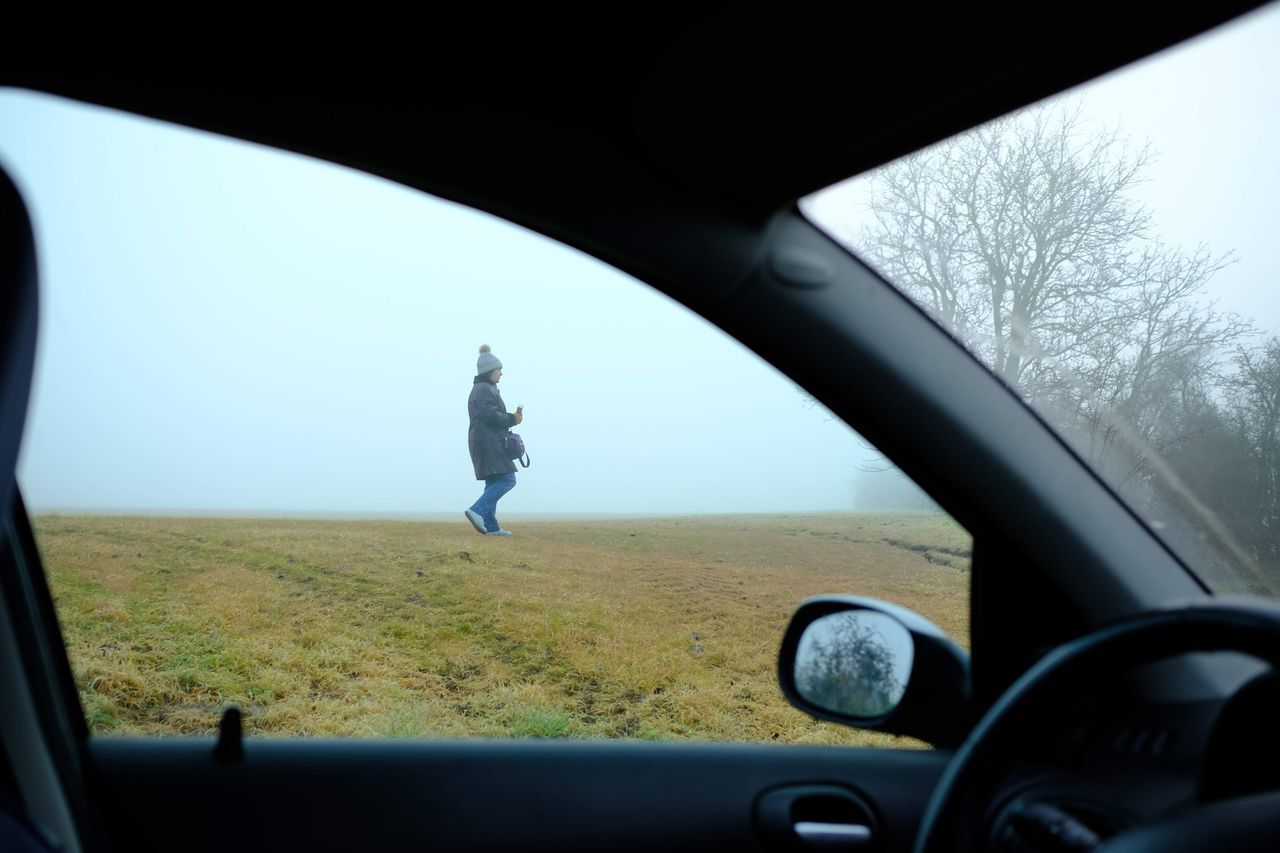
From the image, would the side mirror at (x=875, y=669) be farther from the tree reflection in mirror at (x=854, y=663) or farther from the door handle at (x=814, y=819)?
the door handle at (x=814, y=819)

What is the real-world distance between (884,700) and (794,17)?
1.41m

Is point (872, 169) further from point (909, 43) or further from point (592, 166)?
point (592, 166)

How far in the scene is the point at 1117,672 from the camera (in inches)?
52.6

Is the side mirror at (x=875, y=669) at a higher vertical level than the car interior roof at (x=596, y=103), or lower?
lower

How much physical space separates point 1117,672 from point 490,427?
5.60 ft

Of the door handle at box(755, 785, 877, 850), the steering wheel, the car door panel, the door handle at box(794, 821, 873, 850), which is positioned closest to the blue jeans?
the car door panel

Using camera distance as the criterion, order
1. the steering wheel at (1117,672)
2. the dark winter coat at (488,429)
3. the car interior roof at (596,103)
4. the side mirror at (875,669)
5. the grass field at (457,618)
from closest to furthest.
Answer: the steering wheel at (1117,672) < the car interior roof at (596,103) < the side mirror at (875,669) < the grass field at (457,618) < the dark winter coat at (488,429)

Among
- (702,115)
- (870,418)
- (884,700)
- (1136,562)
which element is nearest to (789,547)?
(884,700)

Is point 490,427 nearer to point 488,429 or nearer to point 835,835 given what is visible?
point 488,429

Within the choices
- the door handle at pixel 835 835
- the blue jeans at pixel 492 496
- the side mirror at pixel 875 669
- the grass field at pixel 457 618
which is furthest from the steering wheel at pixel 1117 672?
the blue jeans at pixel 492 496

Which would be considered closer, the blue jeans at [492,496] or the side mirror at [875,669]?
the side mirror at [875,669]

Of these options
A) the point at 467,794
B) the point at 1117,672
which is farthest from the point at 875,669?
the point at 467,794

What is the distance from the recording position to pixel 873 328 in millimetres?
1846

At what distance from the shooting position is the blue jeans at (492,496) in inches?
104
